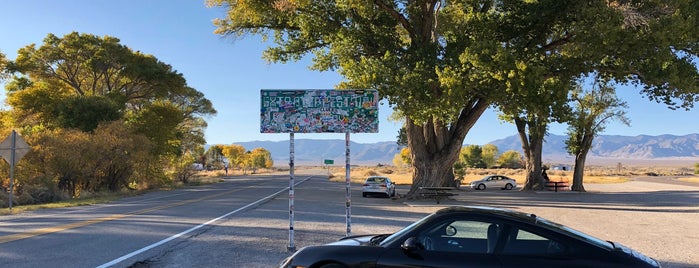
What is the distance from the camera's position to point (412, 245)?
4746 mm

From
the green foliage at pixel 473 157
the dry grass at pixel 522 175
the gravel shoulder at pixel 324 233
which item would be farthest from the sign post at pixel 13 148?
the green foliage at pixel 473 157

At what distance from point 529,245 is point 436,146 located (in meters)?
21.1

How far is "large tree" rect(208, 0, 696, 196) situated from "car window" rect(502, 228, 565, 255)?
13.2 m

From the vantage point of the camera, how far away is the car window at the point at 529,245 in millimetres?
4609

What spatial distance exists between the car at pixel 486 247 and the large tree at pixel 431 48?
42.9 ft

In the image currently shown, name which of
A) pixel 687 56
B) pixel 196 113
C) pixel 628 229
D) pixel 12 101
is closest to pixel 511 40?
pixel 687 56

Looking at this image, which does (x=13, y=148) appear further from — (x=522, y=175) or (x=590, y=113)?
(x=522, y=175)

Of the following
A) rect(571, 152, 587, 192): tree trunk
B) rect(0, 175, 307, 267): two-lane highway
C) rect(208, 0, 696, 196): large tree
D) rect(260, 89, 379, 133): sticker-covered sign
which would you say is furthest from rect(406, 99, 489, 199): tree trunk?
rect(260, 89, 379, 133): sticker-covered sign

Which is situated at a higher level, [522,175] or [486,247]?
[486,247]

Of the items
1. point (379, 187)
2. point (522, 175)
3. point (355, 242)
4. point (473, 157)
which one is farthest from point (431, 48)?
point (473, 157)

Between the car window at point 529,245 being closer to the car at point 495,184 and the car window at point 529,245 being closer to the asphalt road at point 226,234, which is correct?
the asphalt road at point 226,234

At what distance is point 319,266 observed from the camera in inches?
210

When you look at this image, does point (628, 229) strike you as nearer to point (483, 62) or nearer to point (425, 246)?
point (483, 62)

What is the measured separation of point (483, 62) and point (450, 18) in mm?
12190
